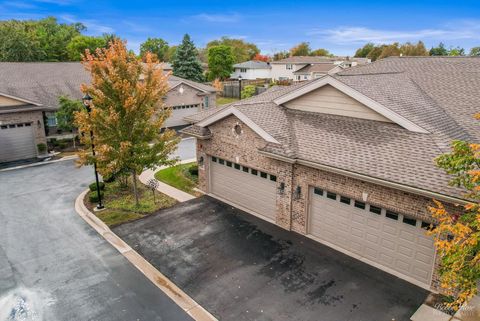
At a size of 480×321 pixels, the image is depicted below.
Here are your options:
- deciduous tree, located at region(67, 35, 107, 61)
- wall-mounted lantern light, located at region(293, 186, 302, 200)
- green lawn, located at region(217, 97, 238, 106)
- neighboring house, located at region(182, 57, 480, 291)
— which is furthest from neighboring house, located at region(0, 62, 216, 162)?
deciduous tree, located at region(67, 35, 107, 61)

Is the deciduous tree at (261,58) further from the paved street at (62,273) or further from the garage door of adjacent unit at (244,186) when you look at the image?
the paved street at (62,273)

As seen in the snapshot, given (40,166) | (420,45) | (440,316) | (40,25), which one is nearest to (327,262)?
(440,316)

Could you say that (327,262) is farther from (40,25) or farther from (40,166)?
(40,25)

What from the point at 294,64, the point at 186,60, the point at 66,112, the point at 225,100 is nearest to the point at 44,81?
the point at 66,112

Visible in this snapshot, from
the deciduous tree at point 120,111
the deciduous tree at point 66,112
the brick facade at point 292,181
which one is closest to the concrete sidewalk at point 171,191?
the brick facade at point 292,181

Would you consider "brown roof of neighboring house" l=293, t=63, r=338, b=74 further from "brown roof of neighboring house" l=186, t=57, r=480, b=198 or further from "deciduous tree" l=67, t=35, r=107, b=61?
"brown roof of neighboring house" l=186, t=57, r=480, b=198
